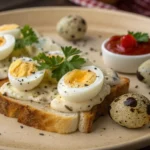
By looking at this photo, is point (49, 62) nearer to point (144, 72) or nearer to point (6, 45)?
point (6, 45)

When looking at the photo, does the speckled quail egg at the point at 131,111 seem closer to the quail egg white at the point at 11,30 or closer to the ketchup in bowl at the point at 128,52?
the ketchup in bowl at the point at 128,52

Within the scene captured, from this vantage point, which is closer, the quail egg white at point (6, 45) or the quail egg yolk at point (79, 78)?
the quail egg yolk at point (79, 78)

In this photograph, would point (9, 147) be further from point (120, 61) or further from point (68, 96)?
point (120, 61)

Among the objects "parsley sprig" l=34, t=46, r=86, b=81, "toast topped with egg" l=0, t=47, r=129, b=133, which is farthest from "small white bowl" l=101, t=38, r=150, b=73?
"parsley sprig" l=34, t=46, r=86, b=81

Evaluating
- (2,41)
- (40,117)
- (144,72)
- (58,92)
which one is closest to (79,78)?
(58,92)

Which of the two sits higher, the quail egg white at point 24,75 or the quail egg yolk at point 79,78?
the quail egg yolk at point 79,78

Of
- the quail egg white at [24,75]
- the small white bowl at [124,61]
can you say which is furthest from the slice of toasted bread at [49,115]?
the small white bowl at [124,61]

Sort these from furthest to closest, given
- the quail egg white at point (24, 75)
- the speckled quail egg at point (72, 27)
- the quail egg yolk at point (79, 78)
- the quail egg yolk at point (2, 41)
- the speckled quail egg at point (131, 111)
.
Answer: the speckled quail egg at point (72, 27), the quail egg yolk at point (2, 41), the quail egg white at point (24, 75), the quail egg yolk at point (79, 78), the speckled quail egg at point (131, 111)
